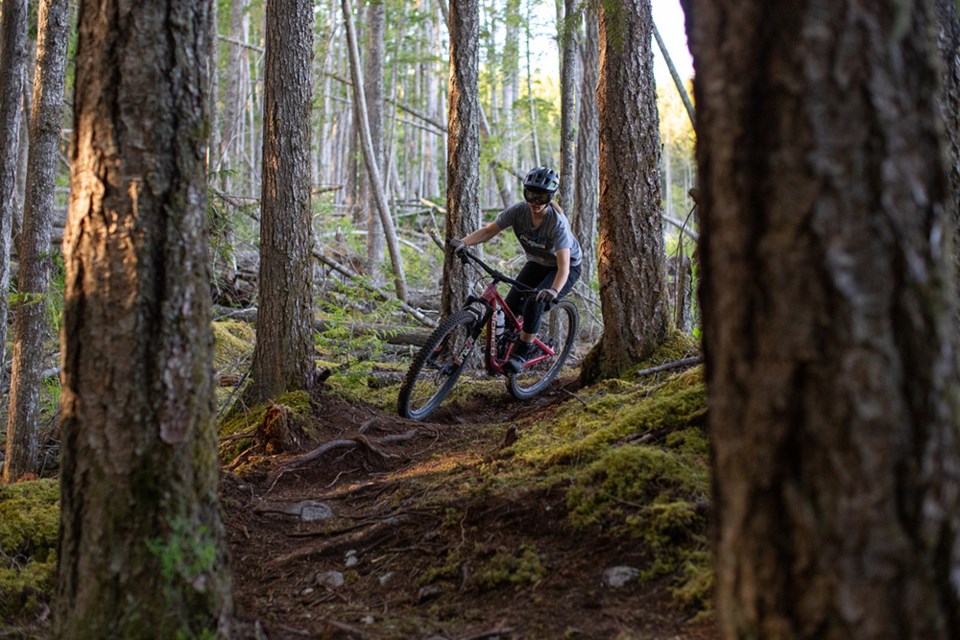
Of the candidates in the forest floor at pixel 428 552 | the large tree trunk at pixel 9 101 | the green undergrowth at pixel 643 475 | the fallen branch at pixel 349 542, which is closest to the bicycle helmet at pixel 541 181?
the forest floor at pixel 428 552

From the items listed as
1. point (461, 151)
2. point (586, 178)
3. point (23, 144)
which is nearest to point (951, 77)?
point (461, 151)

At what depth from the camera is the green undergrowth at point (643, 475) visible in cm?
351

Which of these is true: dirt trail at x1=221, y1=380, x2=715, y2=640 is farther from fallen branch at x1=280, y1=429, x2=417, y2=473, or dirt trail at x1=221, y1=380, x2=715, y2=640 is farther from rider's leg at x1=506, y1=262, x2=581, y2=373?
rider's leg at x1=506, y1=262, x2=581, y2=373

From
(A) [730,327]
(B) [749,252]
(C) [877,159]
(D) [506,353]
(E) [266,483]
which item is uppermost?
(C) [877,159]

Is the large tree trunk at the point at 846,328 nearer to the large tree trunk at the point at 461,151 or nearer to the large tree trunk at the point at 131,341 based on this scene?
the large tree trunk at the point at 131,341

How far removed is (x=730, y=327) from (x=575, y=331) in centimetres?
738

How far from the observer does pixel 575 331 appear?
9117 millimetres

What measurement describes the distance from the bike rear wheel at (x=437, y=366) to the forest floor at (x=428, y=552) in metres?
0.94

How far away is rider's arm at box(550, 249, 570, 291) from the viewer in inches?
295

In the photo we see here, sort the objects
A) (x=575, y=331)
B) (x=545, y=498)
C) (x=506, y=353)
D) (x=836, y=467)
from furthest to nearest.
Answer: (x=575, y=331) < (x=506, y=353) < (x=545, y=498) < (x=836, y=467)

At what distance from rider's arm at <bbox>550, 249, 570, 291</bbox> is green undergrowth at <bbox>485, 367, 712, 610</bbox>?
6.53 ft

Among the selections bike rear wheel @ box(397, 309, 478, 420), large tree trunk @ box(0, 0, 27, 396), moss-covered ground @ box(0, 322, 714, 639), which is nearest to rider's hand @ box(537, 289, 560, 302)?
bike rear wheel @ box(397, 309, 478, 420)

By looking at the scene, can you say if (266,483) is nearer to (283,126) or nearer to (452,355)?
(452,355)

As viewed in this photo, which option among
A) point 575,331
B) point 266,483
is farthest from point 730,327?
point 575,331
